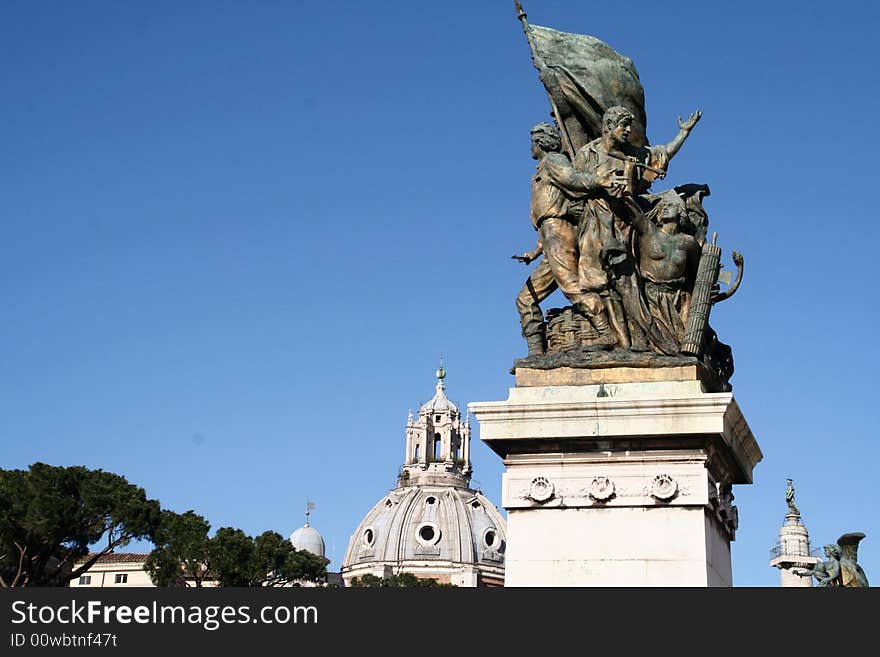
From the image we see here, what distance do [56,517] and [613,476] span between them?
47.4 m

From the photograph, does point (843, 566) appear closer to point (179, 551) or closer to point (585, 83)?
point (585, 83)

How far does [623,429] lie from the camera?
46.5ft

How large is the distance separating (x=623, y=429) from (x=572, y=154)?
3796 millimetres

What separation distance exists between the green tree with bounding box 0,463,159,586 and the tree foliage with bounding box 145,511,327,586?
5.87 meters

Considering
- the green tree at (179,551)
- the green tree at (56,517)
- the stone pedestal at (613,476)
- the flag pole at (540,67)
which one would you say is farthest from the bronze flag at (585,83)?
the green tree at (179,551)

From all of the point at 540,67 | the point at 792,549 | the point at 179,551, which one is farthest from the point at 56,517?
the point at 540,67

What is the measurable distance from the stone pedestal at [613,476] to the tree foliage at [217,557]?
54889 millimetres

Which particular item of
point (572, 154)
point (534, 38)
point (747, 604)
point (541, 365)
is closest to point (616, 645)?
point (747, 604)

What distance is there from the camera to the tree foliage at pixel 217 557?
244 feet

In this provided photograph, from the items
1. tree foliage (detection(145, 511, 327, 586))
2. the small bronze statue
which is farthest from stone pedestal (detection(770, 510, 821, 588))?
the small bronze statue

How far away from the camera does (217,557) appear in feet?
254

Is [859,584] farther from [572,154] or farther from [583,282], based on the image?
[572,154]

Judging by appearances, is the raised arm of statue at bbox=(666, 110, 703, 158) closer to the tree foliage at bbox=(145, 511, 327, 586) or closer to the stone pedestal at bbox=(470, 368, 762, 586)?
the stone pedestal at bbox=(470, 368, 762, 586)

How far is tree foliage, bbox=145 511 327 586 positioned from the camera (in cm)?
7450
